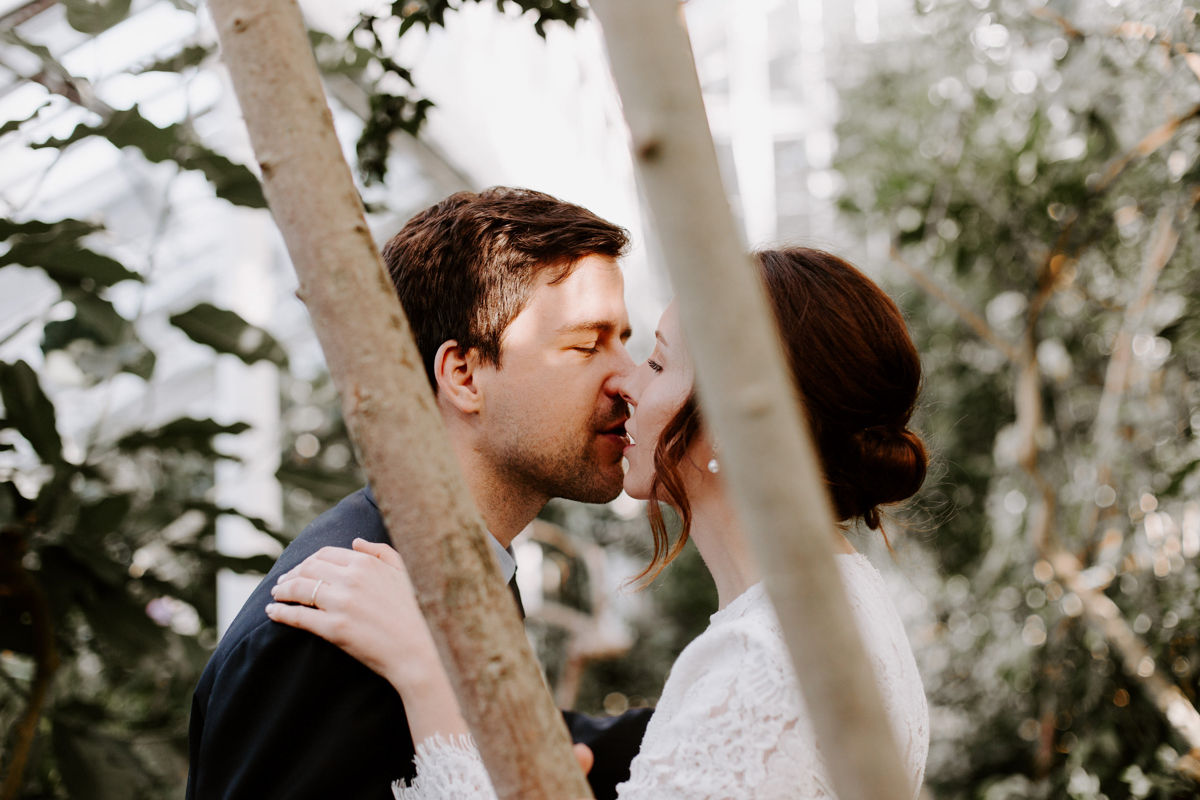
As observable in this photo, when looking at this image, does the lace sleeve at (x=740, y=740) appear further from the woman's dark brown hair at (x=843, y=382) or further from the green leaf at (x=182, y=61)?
the green leaf at (x=182, y=61)

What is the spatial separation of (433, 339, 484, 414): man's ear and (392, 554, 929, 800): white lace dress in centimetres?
65

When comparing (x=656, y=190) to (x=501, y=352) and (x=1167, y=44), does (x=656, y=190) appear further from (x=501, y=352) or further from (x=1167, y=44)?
(x=1167, y=44)

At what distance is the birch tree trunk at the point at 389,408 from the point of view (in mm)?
516

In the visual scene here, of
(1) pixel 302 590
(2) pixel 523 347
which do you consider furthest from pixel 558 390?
(1) pixel 302 590

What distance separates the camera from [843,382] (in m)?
1.26

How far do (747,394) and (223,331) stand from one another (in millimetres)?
2170

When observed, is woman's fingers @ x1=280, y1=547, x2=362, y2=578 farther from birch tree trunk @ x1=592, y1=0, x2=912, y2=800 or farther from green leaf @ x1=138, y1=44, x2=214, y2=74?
green leaf @ x1=138, y1=44, x2=214, y2=74

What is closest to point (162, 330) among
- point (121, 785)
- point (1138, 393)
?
point (121, 785)

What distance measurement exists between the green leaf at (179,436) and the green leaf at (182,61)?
2.71 ft

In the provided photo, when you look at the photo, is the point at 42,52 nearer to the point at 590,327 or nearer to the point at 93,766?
the point at 590,327

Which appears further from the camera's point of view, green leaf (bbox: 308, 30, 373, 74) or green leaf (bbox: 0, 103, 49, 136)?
green leaf (bbox: 308, 30, 373, 74)

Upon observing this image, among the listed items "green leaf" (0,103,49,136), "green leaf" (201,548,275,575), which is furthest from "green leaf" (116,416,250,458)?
"green leaf" (0,103,49,136)

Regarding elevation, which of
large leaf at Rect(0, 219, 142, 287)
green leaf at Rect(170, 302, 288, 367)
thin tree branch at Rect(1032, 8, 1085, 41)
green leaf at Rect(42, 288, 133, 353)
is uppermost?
thin tree branch at Rect(1032, 8, 1085, 41)

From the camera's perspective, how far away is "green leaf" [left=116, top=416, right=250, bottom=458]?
219 cm
